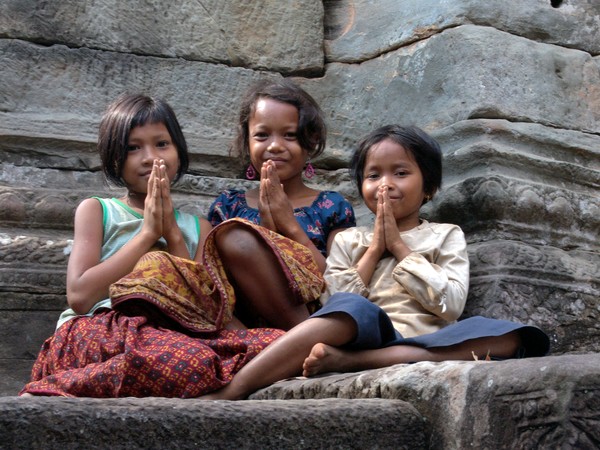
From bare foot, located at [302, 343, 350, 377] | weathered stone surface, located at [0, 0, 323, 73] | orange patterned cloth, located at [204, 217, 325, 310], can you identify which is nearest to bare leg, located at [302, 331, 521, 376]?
bare foot, located at [302, 343, 350, 377]

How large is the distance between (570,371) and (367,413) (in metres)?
0.36

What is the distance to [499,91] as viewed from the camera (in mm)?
3449

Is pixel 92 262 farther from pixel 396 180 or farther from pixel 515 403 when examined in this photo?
pixel 515 403

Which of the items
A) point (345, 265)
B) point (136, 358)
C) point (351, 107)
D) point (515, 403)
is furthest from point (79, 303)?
point (351, 107)

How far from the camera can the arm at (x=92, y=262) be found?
2.81 m

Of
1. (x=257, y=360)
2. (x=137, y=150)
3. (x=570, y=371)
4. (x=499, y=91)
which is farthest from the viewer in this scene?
(x=499, y=91)

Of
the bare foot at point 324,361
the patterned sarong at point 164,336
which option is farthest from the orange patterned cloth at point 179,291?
the bare foot at point 324,361

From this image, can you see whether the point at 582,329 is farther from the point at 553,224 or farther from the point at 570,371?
the point at 570,371

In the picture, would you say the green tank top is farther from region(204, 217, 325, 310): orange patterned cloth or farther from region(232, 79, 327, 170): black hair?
region(232, 79, 327, 170): black hair

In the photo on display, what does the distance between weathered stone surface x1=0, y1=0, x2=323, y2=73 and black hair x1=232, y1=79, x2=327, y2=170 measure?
46cm

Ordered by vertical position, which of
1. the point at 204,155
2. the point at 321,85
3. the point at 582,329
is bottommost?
the point at 582,329

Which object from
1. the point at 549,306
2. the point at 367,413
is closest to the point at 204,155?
the point at 549,306

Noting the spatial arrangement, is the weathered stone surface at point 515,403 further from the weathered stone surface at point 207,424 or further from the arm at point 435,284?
the arm at point 435,284

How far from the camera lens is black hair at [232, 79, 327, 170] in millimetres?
3330
